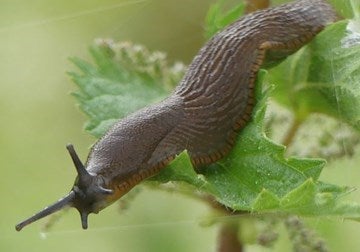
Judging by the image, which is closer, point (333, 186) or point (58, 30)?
point (333, 186)

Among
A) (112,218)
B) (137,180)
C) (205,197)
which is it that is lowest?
(112,218)

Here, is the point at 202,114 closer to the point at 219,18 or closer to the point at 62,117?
the point at 219,18

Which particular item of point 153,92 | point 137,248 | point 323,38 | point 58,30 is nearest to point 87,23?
point 58,30

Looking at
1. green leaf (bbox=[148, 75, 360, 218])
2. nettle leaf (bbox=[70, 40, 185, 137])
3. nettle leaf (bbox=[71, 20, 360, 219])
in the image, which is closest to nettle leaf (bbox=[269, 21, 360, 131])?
nettle leaf (bbox=[71, 20, 360, 219])

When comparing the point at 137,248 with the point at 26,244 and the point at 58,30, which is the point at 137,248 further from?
the point at 58,30

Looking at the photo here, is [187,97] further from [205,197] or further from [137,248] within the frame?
[137,248]

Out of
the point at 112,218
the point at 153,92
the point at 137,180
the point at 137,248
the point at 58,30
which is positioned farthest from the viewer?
the point at 58,30

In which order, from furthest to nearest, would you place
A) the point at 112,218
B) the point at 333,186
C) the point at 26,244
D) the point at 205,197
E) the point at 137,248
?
the point at 26,244, the point at 137,248, the point at 112,218, the point at 205,197, the point at 333,186

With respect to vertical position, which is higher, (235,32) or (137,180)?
(235,32)

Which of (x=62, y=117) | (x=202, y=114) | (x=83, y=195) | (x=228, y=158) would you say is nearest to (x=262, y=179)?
(x=228, y=158)
